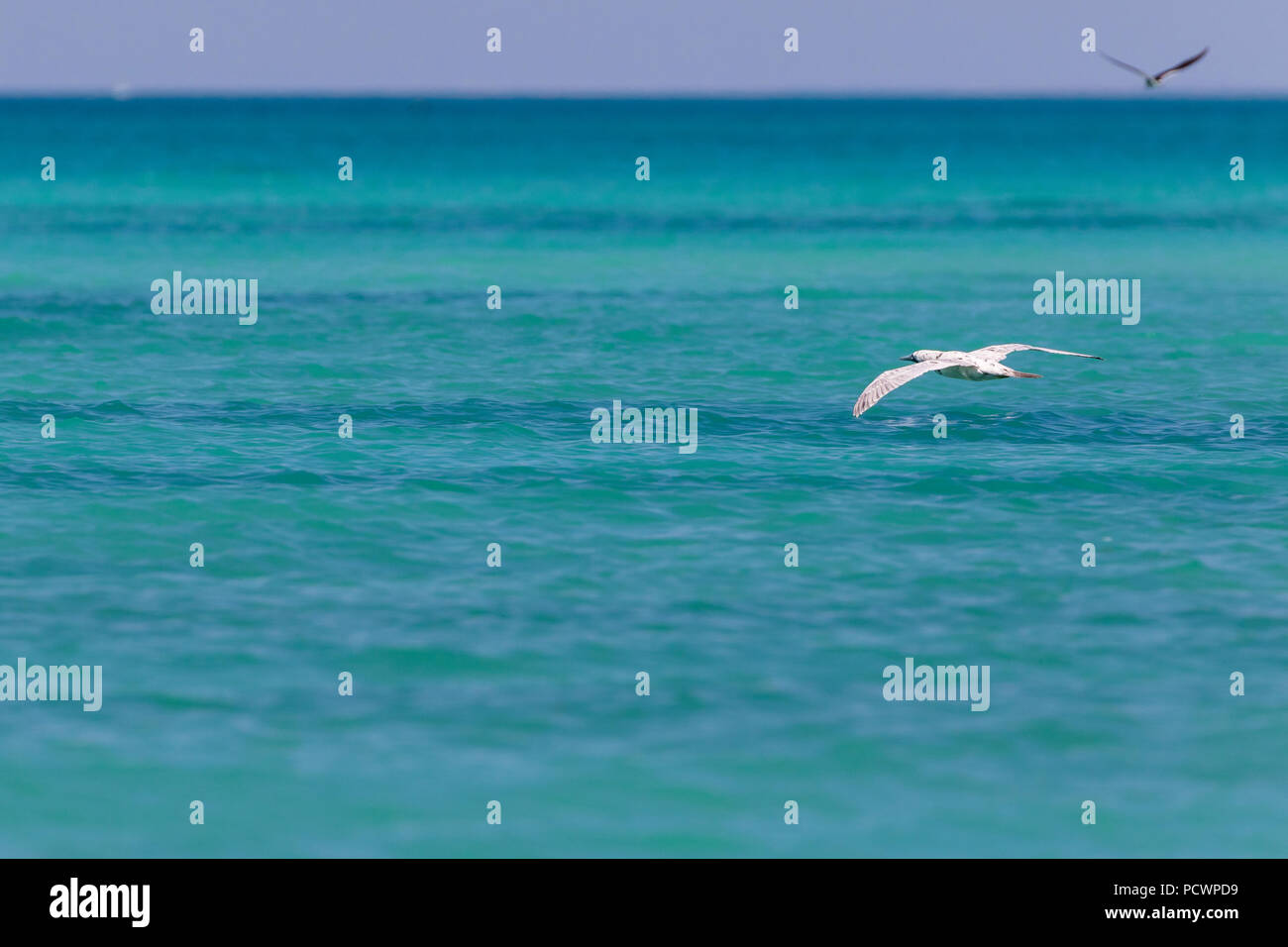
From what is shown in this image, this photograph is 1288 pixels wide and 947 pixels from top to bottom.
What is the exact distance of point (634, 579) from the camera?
67.4 feet

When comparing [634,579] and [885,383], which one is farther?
[885,383]

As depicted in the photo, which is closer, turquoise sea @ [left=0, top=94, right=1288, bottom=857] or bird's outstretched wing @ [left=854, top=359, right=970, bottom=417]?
turquoise sea @ [left=0, top=94, right=1288, bottom=857]

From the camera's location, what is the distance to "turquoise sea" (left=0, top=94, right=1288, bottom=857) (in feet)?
48.6

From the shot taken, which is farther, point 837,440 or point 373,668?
point 837,440

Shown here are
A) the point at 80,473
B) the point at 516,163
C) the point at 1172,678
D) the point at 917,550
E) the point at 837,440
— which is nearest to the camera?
the point at 1172,678

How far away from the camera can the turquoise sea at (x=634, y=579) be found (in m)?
14.8

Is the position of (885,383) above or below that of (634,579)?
above

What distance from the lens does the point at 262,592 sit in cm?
1995

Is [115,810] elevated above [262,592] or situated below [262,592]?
below

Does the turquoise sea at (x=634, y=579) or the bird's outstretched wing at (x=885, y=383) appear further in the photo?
the bird's outstretched wing at (x=885, y=383)
